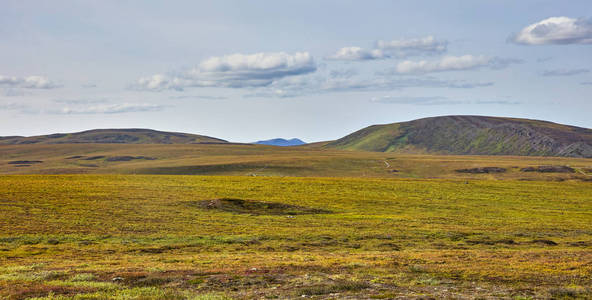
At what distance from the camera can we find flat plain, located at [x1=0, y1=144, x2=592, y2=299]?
22859mm

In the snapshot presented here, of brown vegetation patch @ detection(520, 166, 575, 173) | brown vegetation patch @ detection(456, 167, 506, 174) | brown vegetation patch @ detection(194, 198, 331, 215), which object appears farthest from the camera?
brown vegetation patch @ detection(456, 167, 506, 174)

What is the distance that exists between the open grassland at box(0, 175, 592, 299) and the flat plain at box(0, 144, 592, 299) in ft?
0.45

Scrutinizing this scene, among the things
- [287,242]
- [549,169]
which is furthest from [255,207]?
[549,169]

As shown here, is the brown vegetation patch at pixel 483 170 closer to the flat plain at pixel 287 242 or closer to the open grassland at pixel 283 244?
the flat plain at pixel 287 242

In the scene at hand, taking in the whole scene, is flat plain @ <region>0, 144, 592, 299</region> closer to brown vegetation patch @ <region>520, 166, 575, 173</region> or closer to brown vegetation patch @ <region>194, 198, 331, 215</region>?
brown vegetation patch @ <region>194, 198, 331, 215</region>

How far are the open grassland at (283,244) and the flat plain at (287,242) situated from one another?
0.14 metres

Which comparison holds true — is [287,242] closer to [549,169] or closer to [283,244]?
[283,244]

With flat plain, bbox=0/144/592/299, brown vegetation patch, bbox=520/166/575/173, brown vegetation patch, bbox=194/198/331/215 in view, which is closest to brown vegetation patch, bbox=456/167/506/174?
brown vegetation patch, bbox=520/166/575/173

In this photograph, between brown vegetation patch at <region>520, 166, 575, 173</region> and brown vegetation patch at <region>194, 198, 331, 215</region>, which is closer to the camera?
brown vegetation patch at <region>194, 198, 331, 215</region>

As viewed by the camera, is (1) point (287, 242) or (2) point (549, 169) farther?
(2) point (549, 169)

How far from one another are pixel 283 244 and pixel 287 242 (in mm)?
1165

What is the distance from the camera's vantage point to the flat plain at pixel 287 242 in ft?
75.0

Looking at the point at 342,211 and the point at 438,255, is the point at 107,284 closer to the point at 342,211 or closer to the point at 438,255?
the point at 438,255

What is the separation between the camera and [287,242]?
42.0 m
